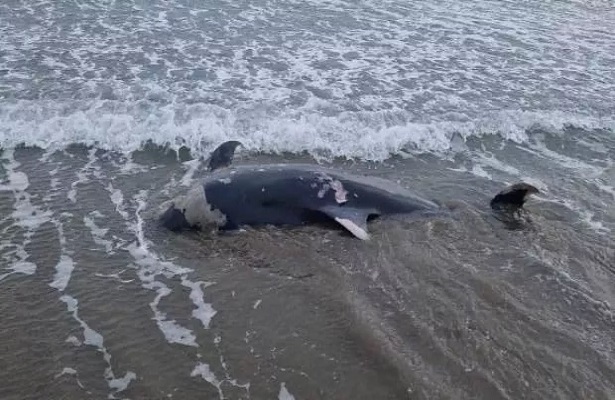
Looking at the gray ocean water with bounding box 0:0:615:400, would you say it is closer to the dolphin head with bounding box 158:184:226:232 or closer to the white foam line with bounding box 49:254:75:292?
the white foam line with bounding box 49:254:75:292

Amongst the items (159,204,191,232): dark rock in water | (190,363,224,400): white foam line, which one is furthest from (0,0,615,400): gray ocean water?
(159,204,191,232): dark rock in water

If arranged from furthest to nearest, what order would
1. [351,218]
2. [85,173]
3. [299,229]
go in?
[85,173] < [299,229] < [351,218]

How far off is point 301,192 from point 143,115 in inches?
164

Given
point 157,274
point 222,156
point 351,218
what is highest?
point 351,218

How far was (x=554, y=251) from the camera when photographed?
7.26m

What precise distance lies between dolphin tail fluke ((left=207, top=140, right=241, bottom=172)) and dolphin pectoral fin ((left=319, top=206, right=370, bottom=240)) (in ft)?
→ 6.43

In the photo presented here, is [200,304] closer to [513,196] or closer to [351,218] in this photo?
[351,218]

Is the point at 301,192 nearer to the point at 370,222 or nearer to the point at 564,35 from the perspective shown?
the point at 370,222

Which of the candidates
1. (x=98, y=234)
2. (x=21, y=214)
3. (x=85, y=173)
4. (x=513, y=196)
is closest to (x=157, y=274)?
(x=98, y=234)

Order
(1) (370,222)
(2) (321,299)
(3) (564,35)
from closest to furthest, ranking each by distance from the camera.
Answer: (2) (321,299) → (1) (370,222) → (3) (564,35)

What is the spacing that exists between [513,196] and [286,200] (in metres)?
3.00

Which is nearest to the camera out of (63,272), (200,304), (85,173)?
(200,304)

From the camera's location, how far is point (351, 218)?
754cm

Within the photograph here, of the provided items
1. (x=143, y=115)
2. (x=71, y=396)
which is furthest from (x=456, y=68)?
(x=71, y=396)
